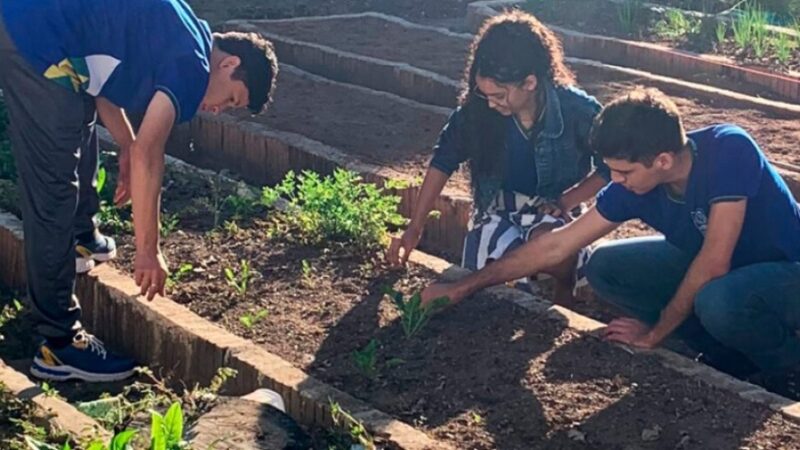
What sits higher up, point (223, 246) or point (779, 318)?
point (779, 318)

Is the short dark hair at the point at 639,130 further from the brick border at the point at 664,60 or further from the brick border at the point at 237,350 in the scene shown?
the brick border at the point at 664,60

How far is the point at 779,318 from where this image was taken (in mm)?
4867

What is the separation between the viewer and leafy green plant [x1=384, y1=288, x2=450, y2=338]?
16.3 feet

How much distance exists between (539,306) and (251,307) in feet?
3.38

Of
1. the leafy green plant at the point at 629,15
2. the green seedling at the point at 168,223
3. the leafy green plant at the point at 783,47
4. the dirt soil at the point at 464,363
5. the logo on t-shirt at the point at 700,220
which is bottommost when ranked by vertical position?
the green seedling at the point at 168,223

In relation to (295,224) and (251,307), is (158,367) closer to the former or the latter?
(251,307)

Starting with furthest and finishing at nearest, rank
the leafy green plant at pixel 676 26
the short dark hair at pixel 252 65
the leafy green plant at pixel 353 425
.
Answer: the leafy green plant at pixel 676 26 → the short dark hair at pixel 252 65 → the leafy green plant at pixel 353 425

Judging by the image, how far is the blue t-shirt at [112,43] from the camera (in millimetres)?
4539

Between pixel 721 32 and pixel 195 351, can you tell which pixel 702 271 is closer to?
pixel 195 351

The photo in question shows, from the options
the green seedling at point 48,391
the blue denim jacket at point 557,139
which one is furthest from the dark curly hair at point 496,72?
the green seedling at point 48,391

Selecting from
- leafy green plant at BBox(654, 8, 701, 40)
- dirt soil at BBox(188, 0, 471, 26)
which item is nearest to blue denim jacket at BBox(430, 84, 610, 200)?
leafy green plant at BBox(654, 8, 701, 40)

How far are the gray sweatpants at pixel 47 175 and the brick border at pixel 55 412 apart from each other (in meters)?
0.33

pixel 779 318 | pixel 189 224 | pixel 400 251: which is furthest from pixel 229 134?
pixel 779 318

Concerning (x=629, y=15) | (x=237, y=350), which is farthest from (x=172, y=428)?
(x=629, y=15)
